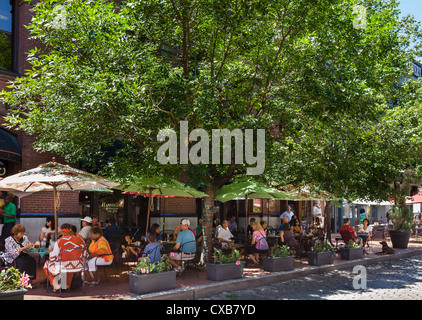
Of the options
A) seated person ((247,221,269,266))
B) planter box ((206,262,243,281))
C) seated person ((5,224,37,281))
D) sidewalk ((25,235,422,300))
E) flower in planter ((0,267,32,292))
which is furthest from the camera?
seated person ((247,221,269,266))

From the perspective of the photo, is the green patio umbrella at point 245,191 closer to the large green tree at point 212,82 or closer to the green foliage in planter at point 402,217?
the large green tree at point 212,82

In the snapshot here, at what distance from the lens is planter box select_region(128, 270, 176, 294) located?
336 inches

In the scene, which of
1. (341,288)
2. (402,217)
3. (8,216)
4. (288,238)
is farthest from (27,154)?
(402,217)

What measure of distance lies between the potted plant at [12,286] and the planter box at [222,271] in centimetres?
474

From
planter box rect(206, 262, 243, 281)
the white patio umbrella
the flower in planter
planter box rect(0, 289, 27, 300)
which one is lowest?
planter box rect(206, 262, 243, 281)

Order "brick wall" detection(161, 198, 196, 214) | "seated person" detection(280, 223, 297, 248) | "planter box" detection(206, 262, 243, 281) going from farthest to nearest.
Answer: "brick wall" detection(161, 198, 196, 214), "seated person" detection(280, 223, 297, 248), "planter box" detection(206, 262, 243, 281)

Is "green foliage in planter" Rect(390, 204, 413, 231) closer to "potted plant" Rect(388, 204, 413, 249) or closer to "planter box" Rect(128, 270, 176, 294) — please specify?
"potted plant" Rect(388, 204, 413, 249)

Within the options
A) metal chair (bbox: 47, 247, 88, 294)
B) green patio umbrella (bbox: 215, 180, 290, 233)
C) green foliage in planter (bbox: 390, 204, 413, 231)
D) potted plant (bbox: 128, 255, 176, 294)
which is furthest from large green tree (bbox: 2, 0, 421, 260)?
green foliage in planter (bbox: 390, 204, 413, 231)

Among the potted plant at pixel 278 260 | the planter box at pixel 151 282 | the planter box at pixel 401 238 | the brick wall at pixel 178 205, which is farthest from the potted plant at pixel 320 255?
the brick wall at pixel 178 205

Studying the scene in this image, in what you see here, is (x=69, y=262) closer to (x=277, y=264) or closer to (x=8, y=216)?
(x=8, y=216)

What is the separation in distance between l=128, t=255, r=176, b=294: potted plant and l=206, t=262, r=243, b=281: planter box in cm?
139

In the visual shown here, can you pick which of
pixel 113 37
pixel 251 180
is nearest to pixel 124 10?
pixel 113 37

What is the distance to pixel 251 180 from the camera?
14164mm

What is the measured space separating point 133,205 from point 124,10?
1032 centimetres
